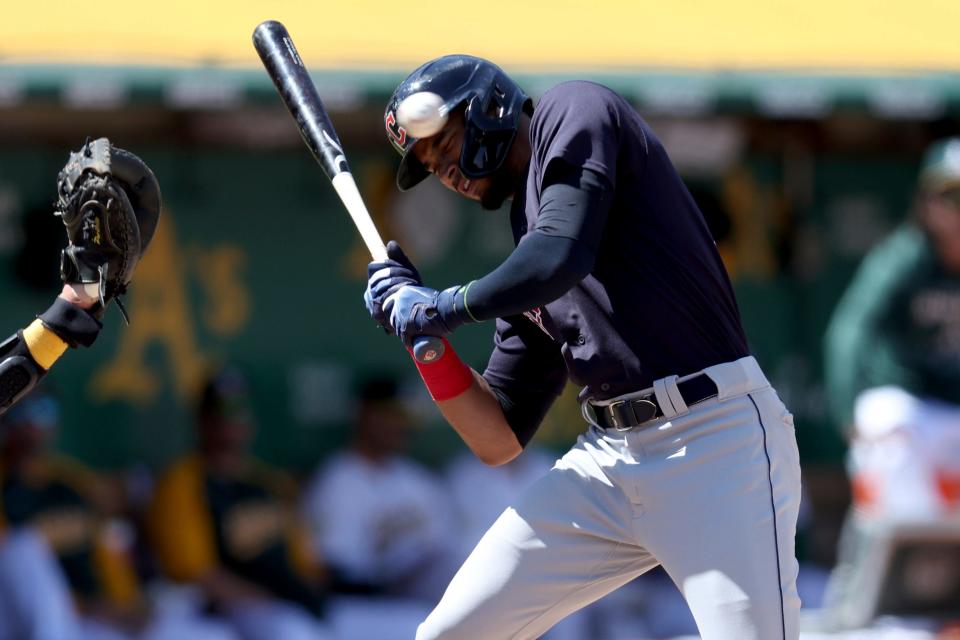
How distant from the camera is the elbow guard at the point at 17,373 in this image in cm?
316

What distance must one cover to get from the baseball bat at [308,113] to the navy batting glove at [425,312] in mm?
289

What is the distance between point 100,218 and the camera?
10.5 ft

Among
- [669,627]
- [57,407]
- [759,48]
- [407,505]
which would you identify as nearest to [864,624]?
[669,627]

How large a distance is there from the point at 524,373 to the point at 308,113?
713 mm

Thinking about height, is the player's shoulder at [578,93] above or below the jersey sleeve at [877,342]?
above

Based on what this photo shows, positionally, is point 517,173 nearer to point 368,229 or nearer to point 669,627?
point 368,229

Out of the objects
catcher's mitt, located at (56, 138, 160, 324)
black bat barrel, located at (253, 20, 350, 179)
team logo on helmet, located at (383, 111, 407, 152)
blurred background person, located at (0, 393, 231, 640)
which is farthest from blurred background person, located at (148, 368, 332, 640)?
team logo on helmet, located at (383, 111, 407, 152)

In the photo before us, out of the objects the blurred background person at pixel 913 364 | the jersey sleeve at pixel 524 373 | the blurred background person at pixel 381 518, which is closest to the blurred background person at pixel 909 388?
the blurred background person at pixel 913 364

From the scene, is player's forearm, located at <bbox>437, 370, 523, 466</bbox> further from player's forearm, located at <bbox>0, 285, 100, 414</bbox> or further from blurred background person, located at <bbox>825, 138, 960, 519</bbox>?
blurred background person, located at <bbox>825, 138, 960, 519</bbox>

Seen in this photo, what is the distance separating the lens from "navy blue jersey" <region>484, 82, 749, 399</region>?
309cm

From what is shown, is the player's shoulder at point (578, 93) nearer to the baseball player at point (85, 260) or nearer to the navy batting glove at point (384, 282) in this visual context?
the navy batting glove at point (384, 282)

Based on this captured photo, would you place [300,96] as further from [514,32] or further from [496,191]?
[514,32]

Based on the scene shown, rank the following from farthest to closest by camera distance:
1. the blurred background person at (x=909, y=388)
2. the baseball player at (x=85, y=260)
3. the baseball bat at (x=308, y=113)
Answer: the blurred background person at (x=909, y=388)
the baseball bat at (x=308, y=113)
the baseball player at (x=85, y=260)

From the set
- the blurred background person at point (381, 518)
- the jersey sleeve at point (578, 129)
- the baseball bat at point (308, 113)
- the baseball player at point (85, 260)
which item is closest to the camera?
the jersey sleeve at point (578, 129)
